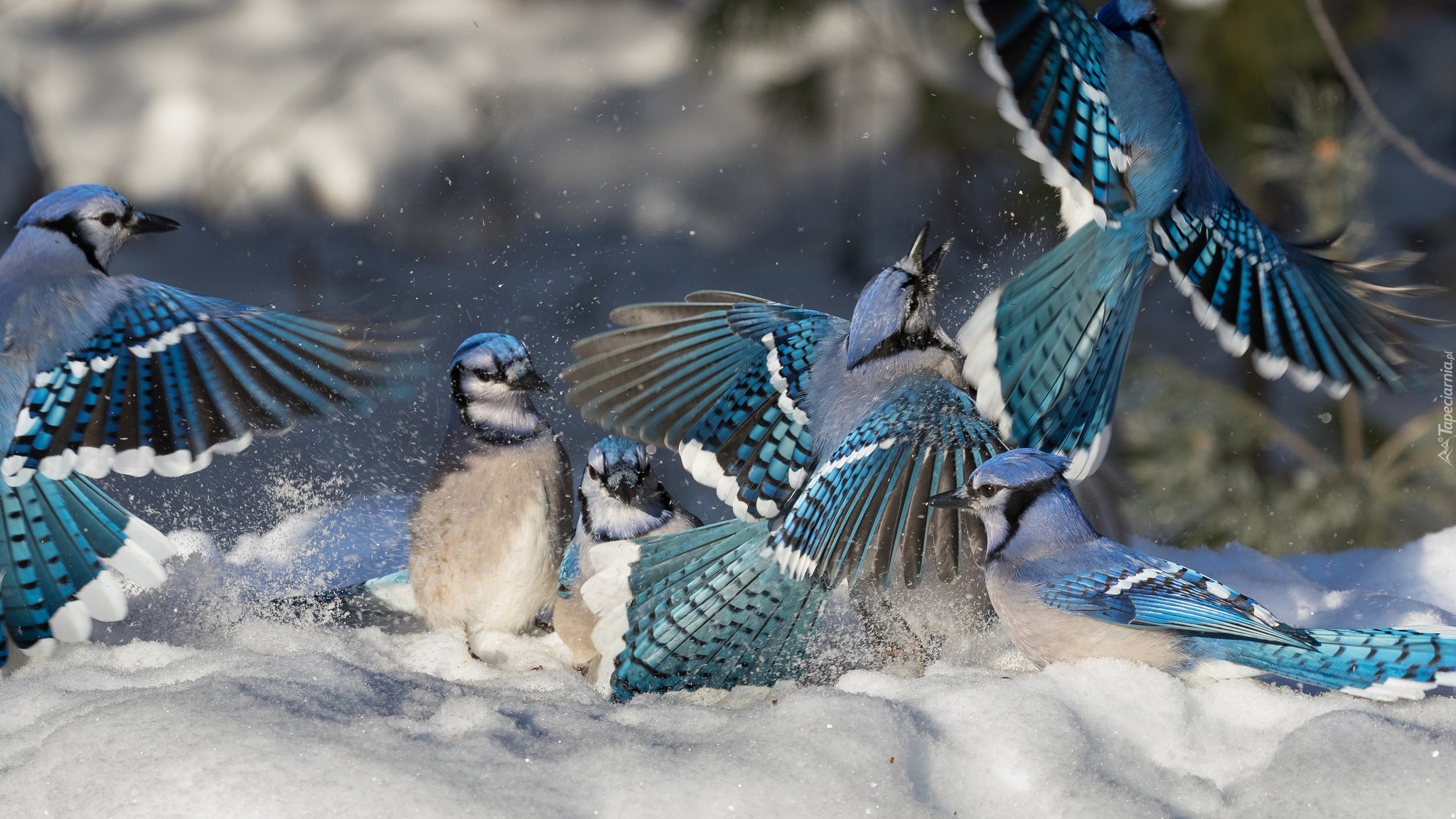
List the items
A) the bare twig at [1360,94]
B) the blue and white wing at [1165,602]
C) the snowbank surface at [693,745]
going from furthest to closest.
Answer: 1. the bare twig at [1360,94]
2. the blue and white wing at [1165,602]
3. the snowbank surface at [693,745]

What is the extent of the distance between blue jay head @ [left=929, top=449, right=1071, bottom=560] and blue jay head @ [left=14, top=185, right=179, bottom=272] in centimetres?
96

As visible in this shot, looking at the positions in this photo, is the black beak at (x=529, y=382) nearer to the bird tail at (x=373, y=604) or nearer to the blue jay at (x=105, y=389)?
the blue jay at (x=105, y=389)

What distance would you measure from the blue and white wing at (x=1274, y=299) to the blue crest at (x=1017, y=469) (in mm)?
251

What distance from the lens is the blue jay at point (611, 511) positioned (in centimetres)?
135

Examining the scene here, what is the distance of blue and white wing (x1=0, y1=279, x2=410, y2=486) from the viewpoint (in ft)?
3.86

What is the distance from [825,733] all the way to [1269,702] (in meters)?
0.44

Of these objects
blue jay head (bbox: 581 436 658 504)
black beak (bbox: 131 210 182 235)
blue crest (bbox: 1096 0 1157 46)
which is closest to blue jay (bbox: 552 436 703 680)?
blue jay head (bbox: 581 436 658 504)

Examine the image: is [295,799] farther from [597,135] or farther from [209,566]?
[597,135]

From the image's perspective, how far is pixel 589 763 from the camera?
93 cm

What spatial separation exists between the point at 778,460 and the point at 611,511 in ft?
0.80

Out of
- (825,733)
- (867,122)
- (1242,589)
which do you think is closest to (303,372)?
(825,733)

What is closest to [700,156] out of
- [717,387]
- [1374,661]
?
[717,387]

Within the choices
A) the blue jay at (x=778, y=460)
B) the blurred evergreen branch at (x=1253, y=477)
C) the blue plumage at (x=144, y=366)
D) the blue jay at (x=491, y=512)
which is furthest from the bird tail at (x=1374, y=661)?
the blurred evergreen branch at (x=1253, y=477)

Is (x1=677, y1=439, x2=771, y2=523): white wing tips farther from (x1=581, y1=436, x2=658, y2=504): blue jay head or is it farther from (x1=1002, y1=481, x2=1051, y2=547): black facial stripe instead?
(x1=1002, y1=481, x2=1051, y2=547): black facial stripe
